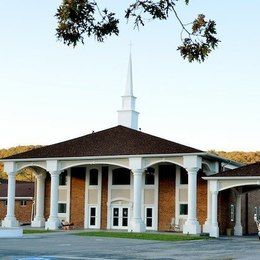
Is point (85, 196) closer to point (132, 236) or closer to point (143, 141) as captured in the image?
point (143, 141)

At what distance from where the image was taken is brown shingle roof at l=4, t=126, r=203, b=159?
47.0 meters

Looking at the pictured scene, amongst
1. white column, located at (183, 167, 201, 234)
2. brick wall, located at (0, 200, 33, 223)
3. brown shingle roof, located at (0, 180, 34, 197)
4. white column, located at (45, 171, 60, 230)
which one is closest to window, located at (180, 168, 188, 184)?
white column, located at (183, 167, 201, 234)

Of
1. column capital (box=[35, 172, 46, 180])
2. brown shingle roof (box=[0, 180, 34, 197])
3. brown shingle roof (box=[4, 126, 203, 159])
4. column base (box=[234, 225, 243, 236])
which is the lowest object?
column base (box=[234, 225, 243, 236])

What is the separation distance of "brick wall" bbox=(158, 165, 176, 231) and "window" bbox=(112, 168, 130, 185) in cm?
296

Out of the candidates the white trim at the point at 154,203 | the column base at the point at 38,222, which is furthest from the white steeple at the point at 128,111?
the column base at the point at 38,222

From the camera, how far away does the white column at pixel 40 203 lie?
53.8 metres

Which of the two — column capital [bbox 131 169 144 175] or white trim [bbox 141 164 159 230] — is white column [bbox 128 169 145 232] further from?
white trim [bbox 141 164 159 230]

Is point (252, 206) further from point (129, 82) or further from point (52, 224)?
point (52, 224)

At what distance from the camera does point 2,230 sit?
3791cm

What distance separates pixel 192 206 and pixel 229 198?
22.7 feet

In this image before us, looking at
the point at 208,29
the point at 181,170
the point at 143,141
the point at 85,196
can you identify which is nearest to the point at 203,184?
the point at 181,170

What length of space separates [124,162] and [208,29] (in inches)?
1514

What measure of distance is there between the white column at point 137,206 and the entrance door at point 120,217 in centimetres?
414

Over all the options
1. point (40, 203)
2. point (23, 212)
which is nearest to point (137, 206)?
point (40, 203)
